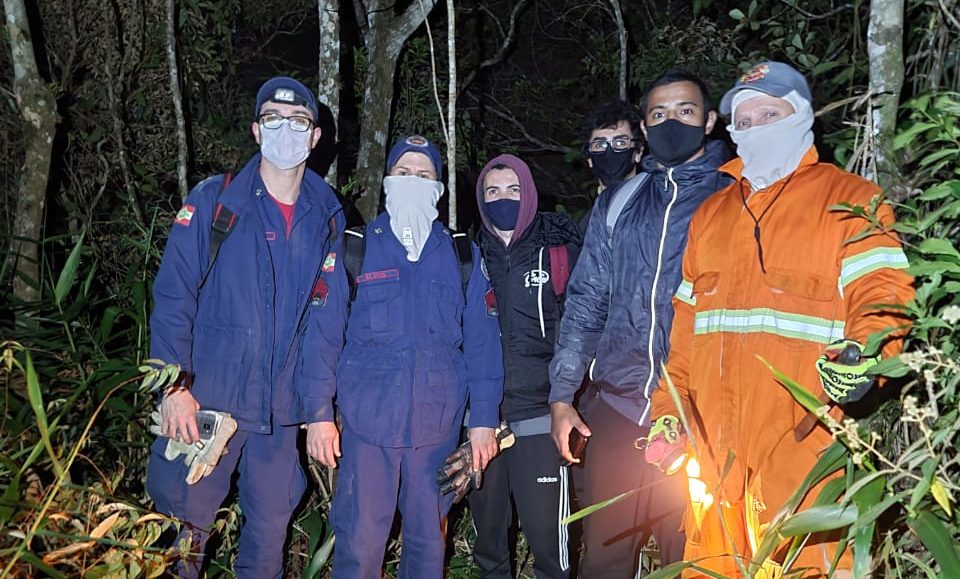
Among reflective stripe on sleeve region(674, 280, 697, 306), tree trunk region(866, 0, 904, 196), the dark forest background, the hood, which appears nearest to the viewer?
the dark forest background

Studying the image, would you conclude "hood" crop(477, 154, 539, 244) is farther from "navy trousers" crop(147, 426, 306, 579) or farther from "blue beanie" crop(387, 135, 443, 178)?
"navy trousers" crop(147, 426, 306, 579)

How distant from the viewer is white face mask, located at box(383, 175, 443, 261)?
146 inches

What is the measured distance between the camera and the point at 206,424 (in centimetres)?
351

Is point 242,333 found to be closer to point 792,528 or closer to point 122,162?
point 792,528

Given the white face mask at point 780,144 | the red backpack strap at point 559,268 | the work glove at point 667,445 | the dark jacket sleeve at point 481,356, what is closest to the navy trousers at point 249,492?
the dark jacket sleeve at point 481,356

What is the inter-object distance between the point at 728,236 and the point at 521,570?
246 cm

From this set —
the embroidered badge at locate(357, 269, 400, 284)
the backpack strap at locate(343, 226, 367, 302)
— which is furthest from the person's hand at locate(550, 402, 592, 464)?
the backpack strap at locate(343, 226, 367, 302)

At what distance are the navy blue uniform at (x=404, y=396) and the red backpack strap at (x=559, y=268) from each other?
382 mm

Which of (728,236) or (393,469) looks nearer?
(728,236)

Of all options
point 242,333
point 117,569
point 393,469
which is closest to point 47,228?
point 242,333

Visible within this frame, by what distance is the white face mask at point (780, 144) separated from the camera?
2.86 m

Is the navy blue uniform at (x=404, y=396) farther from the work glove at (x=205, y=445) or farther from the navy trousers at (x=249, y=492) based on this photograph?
the work glove at (x=205, y=445)

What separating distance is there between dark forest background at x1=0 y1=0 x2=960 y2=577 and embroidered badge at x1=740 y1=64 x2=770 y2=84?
0.31m

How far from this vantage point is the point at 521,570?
461cm
